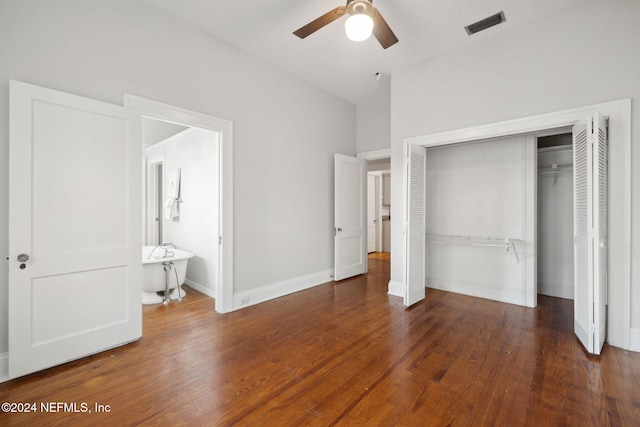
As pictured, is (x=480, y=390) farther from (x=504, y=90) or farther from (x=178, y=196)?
(x=178, y=196)

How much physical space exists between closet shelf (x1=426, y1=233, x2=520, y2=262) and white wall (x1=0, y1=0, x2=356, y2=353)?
1.75 m

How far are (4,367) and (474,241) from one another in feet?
16.2

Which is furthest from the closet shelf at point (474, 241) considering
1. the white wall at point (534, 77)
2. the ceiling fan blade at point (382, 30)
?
the ceiling fan blade at point (382, 30)

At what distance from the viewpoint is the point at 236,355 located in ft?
8.30

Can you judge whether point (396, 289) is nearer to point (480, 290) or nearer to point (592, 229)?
point (480, 290)

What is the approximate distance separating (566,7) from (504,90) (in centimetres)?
87

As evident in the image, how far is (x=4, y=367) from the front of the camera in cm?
213

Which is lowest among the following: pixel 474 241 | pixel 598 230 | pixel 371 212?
pixel 474 241

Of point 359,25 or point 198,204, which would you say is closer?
point 359,25

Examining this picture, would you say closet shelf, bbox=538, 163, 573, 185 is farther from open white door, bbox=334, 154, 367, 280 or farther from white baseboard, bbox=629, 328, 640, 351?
open white door, bbox=334, 154, 367, 280

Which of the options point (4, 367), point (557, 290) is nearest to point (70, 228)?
point (4, 367)

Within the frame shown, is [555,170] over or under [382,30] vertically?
under

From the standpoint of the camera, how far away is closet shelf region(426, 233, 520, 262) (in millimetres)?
3807

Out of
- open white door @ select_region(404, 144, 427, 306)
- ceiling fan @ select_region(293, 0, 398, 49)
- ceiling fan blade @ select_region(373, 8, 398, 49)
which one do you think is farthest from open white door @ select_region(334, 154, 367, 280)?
ceiling fan @ select_region(293, 0, 398, 49)
